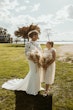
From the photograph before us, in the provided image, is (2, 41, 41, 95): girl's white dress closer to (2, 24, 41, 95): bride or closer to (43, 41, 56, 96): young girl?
(2, 24, 41, 95): bride

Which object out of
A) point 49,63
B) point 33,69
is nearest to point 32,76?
point 33,69

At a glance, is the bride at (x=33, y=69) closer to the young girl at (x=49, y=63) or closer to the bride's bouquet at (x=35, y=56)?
the bride's bouquet at (x=35, y=56)

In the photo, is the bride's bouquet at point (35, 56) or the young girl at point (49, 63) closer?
the bride's bouquet at point (35, 56)

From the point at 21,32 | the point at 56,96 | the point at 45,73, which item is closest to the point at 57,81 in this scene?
the point at 56,96

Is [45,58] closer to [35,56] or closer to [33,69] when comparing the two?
[35,56]

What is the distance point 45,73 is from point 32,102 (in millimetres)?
1214

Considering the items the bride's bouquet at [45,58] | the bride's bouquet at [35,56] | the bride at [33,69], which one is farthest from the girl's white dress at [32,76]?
the bride's bouquet at [45,58]

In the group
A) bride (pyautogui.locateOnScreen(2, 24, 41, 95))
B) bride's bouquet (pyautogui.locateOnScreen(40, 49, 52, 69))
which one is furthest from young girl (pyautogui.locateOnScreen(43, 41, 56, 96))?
bride (pyautogui.locateOnScreen(2, 24, 41, 95))

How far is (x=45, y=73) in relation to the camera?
29.7ft

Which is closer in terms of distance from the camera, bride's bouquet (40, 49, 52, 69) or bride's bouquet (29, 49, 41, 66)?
bride's bouquet (29, 49, 41, 66)

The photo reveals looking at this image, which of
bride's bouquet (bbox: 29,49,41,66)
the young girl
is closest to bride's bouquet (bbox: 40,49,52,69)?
the young girl

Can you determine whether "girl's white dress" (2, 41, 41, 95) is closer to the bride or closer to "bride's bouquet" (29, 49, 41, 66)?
the bride

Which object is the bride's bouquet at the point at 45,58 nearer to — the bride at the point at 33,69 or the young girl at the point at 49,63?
the young girl at the point at 49,63

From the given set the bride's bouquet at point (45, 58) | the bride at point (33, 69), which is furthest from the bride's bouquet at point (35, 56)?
the bride's bouquet at point (45, 58)
